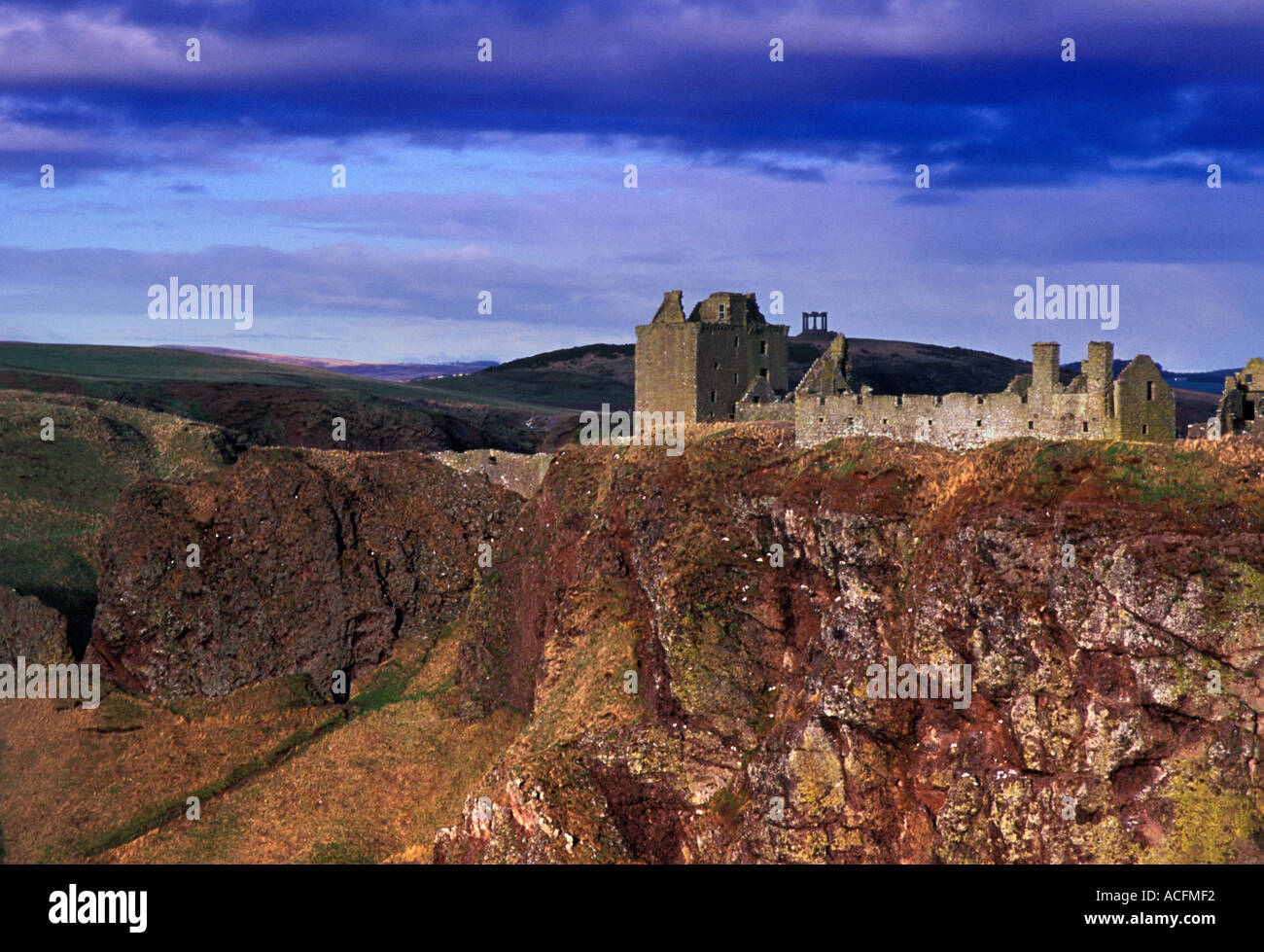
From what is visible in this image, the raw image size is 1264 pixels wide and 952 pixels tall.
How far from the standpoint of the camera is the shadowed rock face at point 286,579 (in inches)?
2544

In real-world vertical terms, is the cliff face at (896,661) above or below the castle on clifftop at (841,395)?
below

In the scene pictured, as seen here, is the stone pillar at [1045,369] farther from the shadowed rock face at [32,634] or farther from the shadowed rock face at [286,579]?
the shadowed rock face at [32,634]

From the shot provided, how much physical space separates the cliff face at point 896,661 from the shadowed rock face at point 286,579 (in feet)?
44.4

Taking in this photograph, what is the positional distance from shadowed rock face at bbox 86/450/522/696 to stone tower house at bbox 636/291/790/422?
8.79m

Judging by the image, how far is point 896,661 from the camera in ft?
129

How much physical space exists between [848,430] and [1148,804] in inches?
687

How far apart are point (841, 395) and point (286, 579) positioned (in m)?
28.6

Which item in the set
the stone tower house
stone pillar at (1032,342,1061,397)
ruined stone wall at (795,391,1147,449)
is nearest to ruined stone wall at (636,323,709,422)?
the stone tower house

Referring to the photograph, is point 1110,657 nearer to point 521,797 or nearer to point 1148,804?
point 1148,804

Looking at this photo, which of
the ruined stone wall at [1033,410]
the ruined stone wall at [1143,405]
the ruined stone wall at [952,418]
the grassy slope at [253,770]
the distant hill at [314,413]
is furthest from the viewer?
the distant hill at [314,413]

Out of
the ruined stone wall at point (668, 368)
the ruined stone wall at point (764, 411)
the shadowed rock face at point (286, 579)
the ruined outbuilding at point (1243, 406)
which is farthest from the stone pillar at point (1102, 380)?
the shadowed rock face at point (286, 579)

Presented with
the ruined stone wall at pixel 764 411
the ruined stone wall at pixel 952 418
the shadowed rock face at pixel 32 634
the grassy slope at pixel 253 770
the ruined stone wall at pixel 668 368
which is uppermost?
the ruined stone wall at pixel 668 368

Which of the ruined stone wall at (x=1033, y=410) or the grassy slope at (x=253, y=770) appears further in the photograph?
the grassy slope at (x=253, y=770)

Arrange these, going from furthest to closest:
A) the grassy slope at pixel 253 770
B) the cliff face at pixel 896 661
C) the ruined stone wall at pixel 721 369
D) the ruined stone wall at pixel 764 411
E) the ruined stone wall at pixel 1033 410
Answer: the ruined stone wall at pixel 721 369 < the ruined stone wall at pixel 764 411 < the grassy slope at pixel 253 770 < the ruined stone wall at pixel 1033 410 < the cliff face at pixel 896 661
